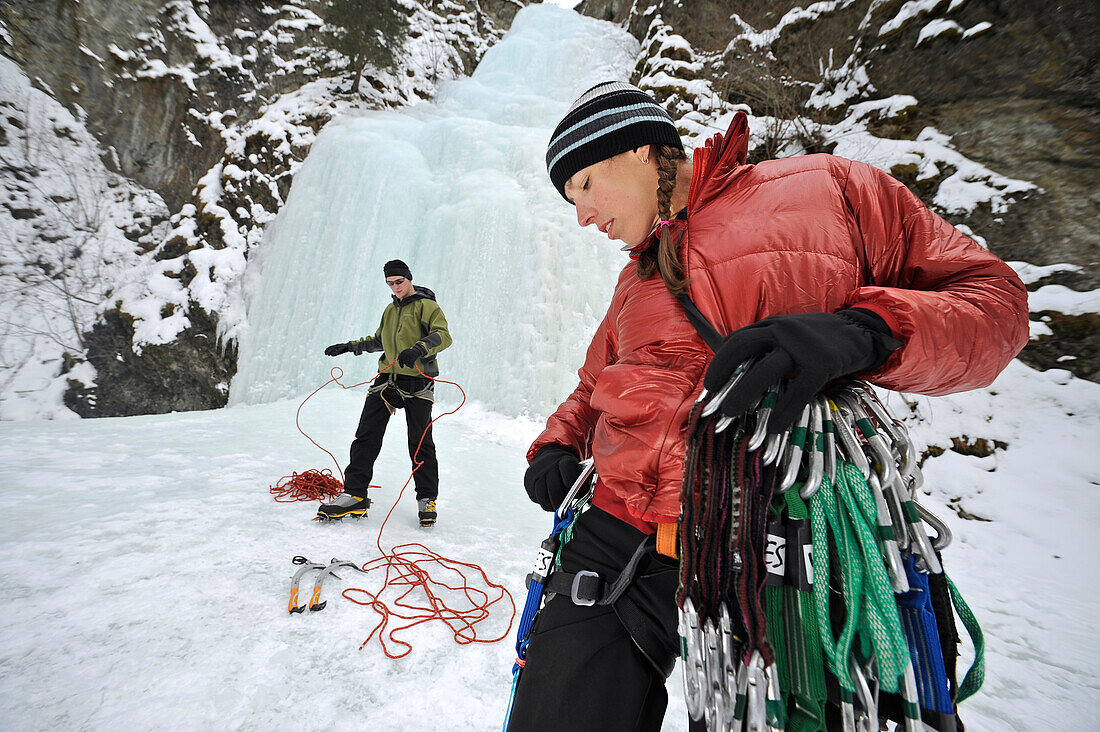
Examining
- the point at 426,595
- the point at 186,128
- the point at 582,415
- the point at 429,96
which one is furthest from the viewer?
the point at 429,96

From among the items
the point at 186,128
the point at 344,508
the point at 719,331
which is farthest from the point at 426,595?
the point at 186,128

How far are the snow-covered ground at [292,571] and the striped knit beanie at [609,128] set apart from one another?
Answer: 1695 millimetres

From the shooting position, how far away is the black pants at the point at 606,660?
2.62 ft

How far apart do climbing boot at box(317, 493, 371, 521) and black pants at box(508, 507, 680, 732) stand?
234cm

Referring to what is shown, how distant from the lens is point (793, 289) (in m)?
0.77

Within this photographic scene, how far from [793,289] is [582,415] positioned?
0.61 m

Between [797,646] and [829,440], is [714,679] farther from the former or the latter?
[829,440]

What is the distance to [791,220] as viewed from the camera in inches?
31.3

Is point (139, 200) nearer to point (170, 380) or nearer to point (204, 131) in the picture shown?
point (204, 131)

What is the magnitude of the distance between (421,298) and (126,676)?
2.36 m

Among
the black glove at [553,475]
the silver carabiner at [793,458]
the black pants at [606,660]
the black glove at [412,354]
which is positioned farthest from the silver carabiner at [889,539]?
the black glove at [412,354]

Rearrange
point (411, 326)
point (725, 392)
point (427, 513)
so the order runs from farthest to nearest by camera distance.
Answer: point (411, 326) < point (427, 513) < point (725, 392)

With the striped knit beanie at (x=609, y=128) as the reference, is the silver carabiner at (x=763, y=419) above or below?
below

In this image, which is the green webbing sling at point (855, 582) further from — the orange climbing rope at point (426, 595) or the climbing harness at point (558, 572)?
the orange climbing rope at point (426, 595)
